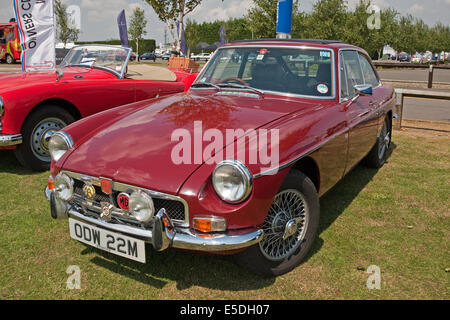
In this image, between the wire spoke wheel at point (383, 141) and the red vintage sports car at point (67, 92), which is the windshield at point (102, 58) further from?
the wire spoke wheel at point (383, 141)

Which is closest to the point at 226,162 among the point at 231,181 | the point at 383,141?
the point at 231,181

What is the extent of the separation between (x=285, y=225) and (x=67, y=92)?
3630mm

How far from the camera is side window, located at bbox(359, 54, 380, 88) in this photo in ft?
15.6

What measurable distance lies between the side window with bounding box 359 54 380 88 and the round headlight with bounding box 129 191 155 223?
332 cm

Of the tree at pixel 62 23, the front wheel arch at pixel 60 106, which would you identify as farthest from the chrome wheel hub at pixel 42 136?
Answer: the tree at pixel 62 23

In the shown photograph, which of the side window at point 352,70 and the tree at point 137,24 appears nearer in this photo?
the side window at point 352,70

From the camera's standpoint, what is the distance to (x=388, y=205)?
4082mm

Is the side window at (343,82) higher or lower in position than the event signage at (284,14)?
lower

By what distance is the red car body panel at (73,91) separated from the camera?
4.69m

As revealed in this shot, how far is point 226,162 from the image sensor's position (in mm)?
2346

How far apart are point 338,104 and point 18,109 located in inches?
141

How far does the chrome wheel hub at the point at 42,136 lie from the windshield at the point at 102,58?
128 cm

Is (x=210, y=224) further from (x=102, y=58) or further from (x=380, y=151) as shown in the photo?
(x=102, y=58)

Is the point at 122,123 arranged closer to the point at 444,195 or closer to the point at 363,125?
the point at 363,125
